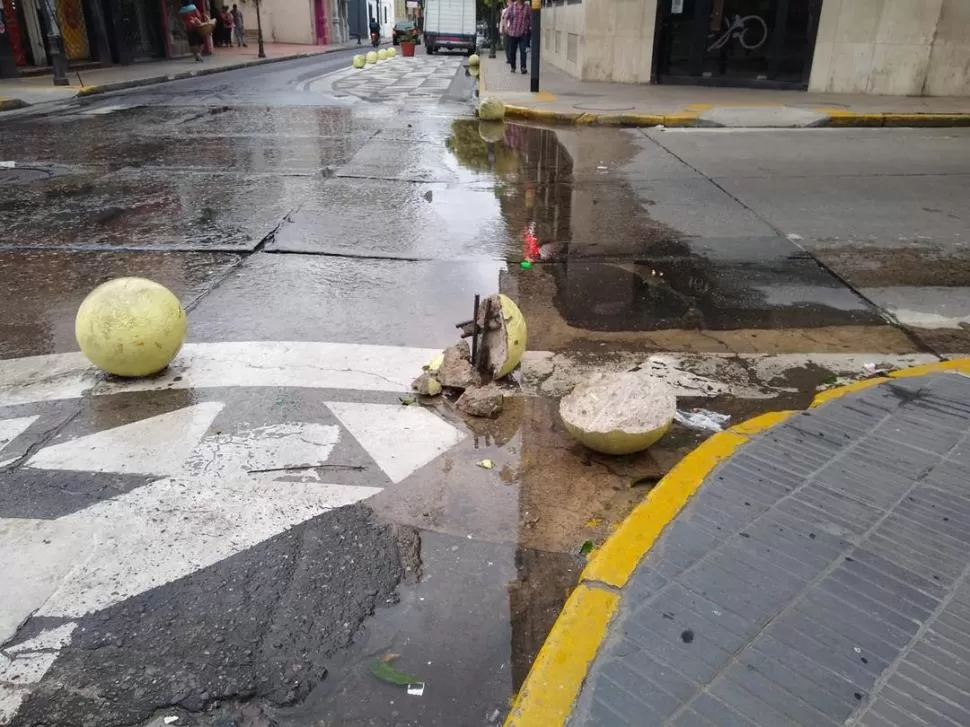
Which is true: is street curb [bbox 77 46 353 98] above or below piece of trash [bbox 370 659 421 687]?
above

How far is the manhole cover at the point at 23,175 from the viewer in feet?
31.4

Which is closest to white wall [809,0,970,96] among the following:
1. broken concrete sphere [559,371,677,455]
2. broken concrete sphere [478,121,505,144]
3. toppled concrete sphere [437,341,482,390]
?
broken concrete sphere [478,121,505,144]

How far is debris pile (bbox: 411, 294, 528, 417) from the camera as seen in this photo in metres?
4.32

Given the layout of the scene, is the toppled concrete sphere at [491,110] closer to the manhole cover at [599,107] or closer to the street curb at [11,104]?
the manhole cover at [599,107]

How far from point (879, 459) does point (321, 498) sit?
2613 mm

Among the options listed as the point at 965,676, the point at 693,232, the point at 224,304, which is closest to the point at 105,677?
the point at 965,676

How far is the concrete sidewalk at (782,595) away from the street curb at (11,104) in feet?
60.9

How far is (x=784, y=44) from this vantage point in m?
17.9

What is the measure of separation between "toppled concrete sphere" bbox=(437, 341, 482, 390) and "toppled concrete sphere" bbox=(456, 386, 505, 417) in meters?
0.13

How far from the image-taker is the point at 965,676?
7.89 feet

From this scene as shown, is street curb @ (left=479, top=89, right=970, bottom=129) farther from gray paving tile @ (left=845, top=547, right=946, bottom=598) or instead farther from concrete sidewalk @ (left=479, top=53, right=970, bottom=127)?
gray paving tile @ (left=845, top=547, right=946, bottom=598)

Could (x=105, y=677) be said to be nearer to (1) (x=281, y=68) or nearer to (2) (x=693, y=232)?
(2) (x=693, y=232)

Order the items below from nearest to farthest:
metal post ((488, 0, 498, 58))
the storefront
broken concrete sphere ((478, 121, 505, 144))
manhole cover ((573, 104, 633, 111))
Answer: broken concrete sphere ((478, 121, 505, 144))
manhole cover ((573, 104, 633, 111))
the storefront
metal post ((488, 0, 498, 58))

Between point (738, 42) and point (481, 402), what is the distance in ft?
58.0
